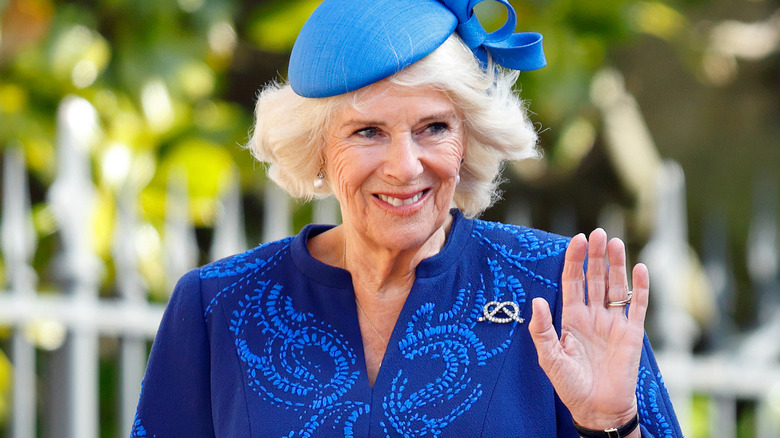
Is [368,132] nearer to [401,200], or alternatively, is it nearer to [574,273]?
[401,200]

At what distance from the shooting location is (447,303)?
202cm

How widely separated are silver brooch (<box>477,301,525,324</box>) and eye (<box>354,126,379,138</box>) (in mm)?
436

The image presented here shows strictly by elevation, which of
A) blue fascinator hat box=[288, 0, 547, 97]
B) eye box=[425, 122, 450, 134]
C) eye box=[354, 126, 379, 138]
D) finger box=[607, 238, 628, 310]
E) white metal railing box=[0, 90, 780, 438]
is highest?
blue fascinator hat box=[288, 0, 547, 97]

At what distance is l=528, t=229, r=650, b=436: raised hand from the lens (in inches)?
68.8

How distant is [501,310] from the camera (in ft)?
6.51

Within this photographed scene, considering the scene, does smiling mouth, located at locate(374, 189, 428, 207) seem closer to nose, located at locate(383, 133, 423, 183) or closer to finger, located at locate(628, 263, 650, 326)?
nose, located at locate(383, 133, 423, 183)

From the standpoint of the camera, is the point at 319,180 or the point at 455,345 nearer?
the point at 455,345

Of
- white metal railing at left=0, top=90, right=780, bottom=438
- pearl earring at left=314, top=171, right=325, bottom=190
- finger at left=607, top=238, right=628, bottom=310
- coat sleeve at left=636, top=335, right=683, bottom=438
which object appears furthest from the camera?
white metal railing at left=0, top=90, right=780, bottom=438

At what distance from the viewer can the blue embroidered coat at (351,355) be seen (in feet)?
6.20

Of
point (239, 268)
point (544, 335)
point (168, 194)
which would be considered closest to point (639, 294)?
point (544, 335)

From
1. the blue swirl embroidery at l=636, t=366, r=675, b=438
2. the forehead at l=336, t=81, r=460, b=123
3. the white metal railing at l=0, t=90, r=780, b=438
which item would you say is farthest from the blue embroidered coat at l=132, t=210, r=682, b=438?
the white metal railing at l=0, t=90, r=780, b=438

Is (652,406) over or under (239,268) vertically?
under

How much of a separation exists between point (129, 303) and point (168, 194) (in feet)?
1.86

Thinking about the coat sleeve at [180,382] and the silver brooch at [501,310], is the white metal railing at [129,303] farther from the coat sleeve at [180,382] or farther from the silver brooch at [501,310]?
the silver brooch at [501,310]
